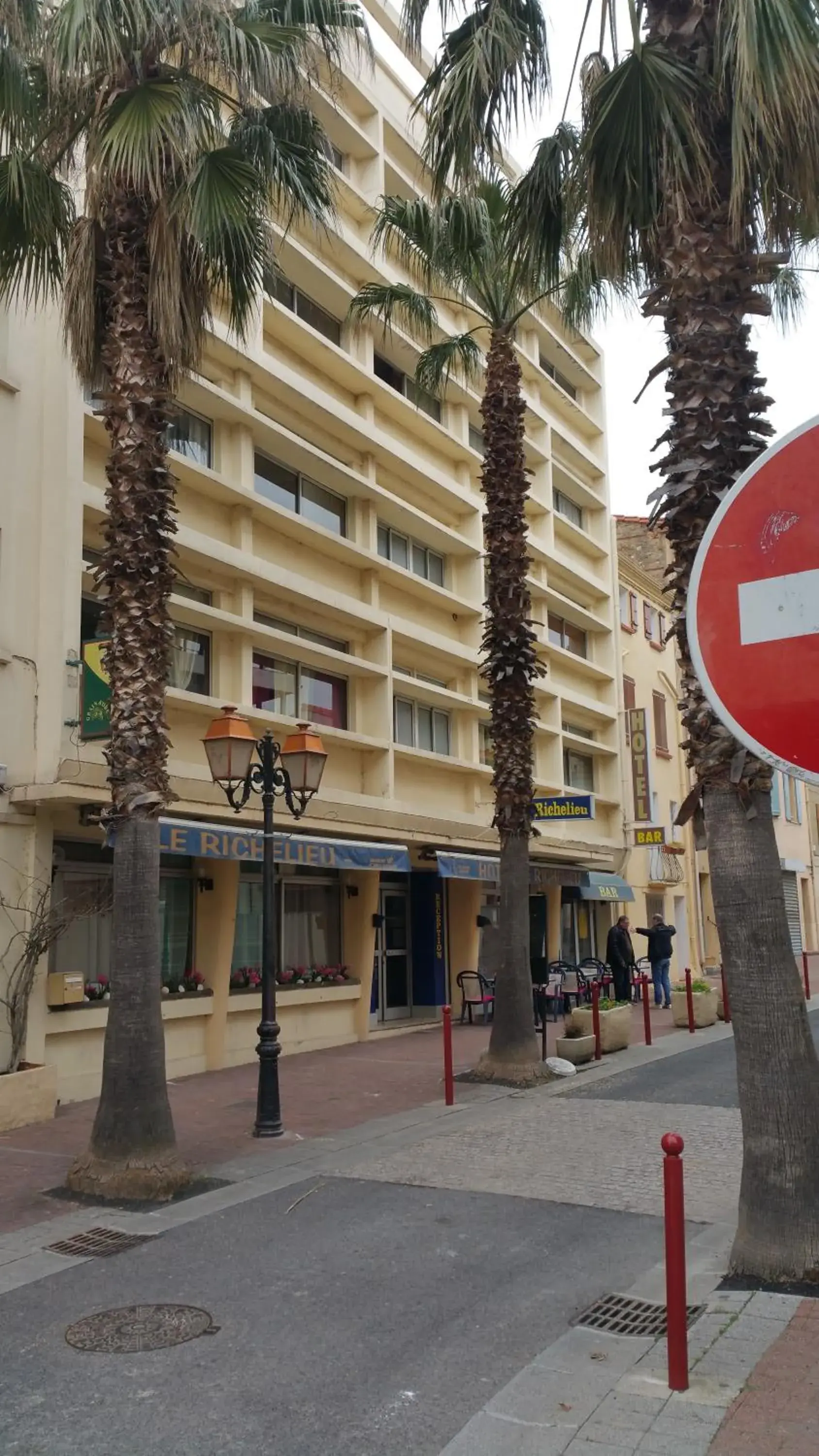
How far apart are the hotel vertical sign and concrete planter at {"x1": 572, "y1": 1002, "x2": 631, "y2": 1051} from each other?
14.4m

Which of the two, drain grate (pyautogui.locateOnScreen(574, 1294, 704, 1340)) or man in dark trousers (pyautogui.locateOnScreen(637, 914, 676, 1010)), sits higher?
man in dark trousers (pyautogui.locateOnScreen(637, 914, 676, 1010))

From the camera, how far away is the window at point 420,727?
21.1 meters

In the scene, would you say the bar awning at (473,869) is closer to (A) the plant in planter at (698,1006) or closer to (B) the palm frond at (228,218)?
(A) the plant in planter at (698,1006)

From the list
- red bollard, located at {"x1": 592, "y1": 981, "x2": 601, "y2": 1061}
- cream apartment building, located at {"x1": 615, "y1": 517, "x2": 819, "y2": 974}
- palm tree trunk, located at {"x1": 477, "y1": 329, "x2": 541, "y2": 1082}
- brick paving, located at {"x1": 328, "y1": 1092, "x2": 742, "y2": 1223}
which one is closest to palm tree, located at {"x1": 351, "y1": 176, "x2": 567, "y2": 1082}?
palm tree trunk, located at {"x1": 477, "y1": 329, "x2": 541, "y2": 1082}

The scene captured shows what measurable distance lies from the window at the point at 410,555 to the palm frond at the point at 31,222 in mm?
10154

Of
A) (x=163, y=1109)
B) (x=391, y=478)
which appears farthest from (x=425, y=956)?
(x=163, y=1109)

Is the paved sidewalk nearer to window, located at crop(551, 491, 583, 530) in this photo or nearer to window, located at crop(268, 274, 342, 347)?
window, located at crop(268, 274, 342, 347)

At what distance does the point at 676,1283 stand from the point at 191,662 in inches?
480

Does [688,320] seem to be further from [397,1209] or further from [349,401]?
[349,401]

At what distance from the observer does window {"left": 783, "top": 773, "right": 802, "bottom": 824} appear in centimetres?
4053

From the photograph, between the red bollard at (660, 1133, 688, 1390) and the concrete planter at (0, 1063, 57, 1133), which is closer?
the red bollard at (660, 1133, 688, 1390)

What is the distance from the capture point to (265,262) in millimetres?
10742

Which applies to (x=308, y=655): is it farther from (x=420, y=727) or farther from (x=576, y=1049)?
(x=576, y=1049)

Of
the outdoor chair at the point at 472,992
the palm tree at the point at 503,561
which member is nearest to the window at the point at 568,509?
the outdoor chair at the point at 472,992
